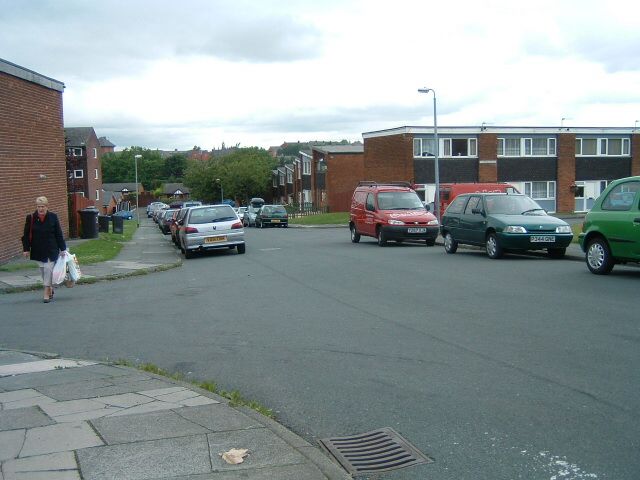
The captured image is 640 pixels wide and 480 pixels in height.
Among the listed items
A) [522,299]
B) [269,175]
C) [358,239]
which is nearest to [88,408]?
[522,299]

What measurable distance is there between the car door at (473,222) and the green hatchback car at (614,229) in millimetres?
4388

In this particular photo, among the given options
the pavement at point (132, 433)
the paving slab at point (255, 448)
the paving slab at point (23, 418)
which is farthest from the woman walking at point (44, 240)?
the paving slab at point (255, 448)

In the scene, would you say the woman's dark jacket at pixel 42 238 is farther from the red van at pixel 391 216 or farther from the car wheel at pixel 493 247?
the red van at pixel 391 216

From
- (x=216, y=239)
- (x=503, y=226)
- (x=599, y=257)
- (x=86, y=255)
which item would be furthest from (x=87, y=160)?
(x=599, y=257)

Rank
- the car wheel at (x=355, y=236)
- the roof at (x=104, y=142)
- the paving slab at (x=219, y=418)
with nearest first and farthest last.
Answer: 1. the paving slab at (x=219, y=418)
2. the car wheel at (x=355, y=236)
3. the roof at (x=104, y=142)

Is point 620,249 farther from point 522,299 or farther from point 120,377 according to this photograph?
point 120,377

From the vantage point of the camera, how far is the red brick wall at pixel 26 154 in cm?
1959

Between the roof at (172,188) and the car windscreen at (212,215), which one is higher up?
the roof at (172,188)

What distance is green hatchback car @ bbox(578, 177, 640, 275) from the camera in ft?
40.0

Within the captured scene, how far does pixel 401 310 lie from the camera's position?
387 inches

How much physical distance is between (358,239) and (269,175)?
70692 mm

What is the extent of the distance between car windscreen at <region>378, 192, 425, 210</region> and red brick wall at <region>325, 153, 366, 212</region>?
3556 centimetres

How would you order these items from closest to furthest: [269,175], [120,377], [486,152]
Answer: [120,377] → [486,152] → [269,175]

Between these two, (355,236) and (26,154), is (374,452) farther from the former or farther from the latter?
(355,236)
